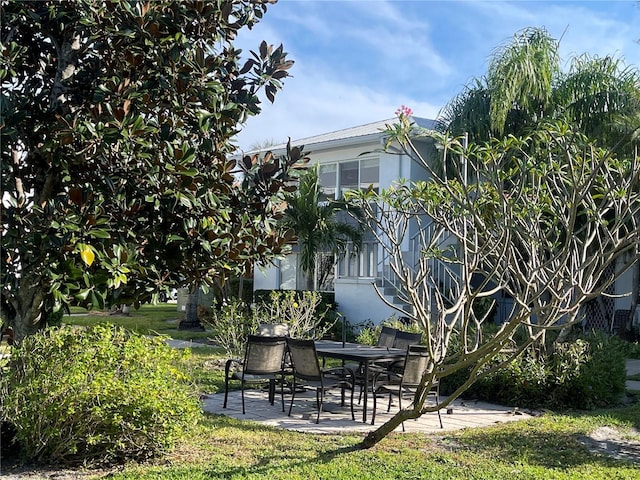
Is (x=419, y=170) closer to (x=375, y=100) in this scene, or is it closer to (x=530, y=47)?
(x=530, y=47)

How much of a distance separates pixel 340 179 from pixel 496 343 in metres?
16.0

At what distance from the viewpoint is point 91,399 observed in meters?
5.91

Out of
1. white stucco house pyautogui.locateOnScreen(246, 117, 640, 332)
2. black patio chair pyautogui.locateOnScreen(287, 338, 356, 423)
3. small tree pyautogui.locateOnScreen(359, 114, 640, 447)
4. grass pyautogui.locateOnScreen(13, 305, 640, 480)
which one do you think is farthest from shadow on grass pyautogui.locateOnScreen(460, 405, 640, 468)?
white stucco house pyautogui.locateOnScreen(246, 117, 640, 332)

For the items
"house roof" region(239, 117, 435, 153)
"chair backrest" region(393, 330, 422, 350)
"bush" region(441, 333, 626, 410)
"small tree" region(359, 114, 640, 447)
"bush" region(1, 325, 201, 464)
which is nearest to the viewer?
"small tree" region(359, 114, 640, 447)

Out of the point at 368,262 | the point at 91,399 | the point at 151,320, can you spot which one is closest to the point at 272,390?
the point at 91,399

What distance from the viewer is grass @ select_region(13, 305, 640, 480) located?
602 cm

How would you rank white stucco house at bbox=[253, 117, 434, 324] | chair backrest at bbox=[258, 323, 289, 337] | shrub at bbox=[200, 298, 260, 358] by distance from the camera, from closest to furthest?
1. chair backrest at bbox=[258, 323, 289, 337]
2. shrub at bbox=[200, 298, 260, 358]
3. white stucco house at bbox=[253, 117, 434, 324]

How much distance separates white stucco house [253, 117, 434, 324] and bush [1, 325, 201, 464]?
35.7ft

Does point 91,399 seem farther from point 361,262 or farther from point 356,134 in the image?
point 356,134

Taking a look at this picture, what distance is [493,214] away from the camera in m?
→ 7.52

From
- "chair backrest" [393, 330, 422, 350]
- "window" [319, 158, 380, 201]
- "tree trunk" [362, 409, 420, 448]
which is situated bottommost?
"tree trunk" [362, 409, 420, 448]

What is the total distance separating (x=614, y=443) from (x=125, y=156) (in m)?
6.21

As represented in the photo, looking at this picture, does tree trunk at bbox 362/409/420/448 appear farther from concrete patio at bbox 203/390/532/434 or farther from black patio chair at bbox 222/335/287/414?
black patio chair at bbox 222/335/287/414

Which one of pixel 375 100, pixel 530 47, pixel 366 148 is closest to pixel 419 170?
pixel 366 148
